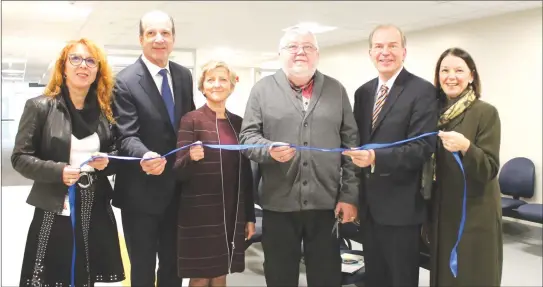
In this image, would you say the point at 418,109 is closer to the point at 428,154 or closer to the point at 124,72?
the point at 428,154

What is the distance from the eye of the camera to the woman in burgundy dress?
8.68ft

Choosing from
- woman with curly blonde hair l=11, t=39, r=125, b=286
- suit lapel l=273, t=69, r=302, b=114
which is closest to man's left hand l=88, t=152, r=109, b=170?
woman with curly blonde hair l=11, t=39, r=125, b=286

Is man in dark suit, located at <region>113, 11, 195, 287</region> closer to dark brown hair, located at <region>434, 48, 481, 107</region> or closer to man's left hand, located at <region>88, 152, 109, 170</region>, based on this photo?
man's left hand, located at <region>88, 152, 109, 170</region>

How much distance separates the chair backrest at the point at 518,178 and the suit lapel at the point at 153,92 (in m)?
5.40

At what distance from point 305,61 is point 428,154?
0.80 m

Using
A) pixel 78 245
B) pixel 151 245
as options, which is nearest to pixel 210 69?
pixel 151 245

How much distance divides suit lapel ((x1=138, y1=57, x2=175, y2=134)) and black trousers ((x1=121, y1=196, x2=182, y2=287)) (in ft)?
1.62

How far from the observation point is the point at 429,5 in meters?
6.81

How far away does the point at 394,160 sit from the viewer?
2467 millimetres

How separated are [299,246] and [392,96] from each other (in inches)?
36.9

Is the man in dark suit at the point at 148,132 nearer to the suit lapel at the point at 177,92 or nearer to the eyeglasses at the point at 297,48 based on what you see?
the suit lapel at the point at 177,92

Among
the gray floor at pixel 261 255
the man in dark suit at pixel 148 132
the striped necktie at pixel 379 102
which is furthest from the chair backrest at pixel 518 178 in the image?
the man in dark suit at pixel 148 132

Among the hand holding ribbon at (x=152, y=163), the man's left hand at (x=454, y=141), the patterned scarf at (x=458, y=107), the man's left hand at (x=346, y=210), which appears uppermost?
the patterned scarf at (x=458, y=107)

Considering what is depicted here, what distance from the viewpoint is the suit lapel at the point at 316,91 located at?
2558 millimetres
